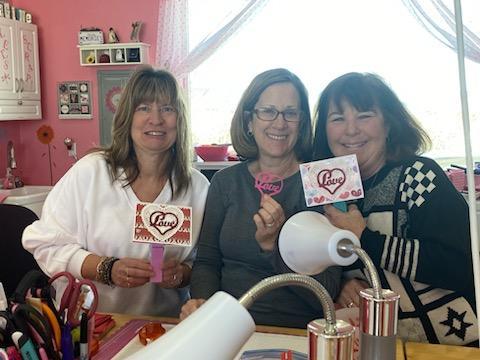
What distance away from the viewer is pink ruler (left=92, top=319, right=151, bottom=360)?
3.41 feet

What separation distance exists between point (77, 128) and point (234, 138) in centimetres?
Answer: 250

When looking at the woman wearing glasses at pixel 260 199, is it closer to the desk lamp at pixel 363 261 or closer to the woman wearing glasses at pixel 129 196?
the woman wearing glasses at pixel 129 196

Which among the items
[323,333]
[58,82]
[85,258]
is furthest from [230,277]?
[58,82]

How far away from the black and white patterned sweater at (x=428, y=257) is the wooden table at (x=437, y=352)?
0.64 ft

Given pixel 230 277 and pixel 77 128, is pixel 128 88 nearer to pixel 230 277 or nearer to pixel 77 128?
pixel 230 277

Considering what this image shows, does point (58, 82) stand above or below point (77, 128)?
above

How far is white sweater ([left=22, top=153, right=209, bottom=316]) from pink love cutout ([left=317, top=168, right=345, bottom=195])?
48cm

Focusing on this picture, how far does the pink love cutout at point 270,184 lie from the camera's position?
1.43 metres

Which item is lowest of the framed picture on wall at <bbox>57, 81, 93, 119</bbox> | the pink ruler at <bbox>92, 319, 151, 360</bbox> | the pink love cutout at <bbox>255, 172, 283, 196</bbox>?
the pink ruler at <bbox>92, 319, 151, 360</bbox>

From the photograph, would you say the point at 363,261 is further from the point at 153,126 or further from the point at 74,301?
the point at 153,126

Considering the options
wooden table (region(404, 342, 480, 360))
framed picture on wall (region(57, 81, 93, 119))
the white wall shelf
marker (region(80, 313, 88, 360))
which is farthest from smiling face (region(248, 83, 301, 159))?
framed picture on wall (region(57, 81, 93, 119))

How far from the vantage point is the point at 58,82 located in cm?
373

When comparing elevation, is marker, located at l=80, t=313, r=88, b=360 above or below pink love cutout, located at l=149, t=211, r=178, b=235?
below

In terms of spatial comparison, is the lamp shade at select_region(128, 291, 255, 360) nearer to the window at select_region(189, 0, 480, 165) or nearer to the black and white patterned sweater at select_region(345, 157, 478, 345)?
the black and white patterned sweater at select_region(345, 157, 478, 345)
